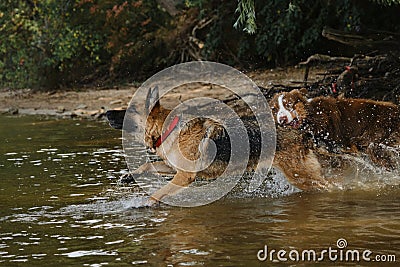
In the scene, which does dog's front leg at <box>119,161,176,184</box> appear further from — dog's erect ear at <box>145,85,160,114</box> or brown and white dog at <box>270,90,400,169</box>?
brown and white dog at <box>270,90,400,169</box>

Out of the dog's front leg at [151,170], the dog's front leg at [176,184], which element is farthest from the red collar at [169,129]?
the dog's front leg at [151,170]

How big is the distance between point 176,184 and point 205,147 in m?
0.49

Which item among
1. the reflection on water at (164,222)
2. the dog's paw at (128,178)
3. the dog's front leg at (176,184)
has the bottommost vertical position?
the reflection on water at (164,222)

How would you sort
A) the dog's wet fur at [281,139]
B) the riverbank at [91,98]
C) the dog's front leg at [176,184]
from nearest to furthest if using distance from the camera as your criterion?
the dog's front leg at [176,184], the dog's wet fur at [281,139], the riverbank at [91,98]

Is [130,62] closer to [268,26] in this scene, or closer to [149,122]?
[268,26]

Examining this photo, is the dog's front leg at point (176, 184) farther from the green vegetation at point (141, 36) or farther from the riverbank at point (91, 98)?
the green vegetation at point (141, 36)

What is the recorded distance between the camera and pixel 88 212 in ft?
24.5

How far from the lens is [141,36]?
20688 mm

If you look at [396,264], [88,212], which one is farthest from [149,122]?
[396,264]

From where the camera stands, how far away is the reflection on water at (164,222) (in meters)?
5.98

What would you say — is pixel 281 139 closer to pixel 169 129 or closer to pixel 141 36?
pixel 169 129

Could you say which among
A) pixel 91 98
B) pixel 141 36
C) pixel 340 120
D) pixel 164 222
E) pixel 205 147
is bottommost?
pixel 164 222

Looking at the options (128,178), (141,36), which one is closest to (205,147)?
(128,178)

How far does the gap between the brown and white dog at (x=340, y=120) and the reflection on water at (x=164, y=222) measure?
0.48 metres
